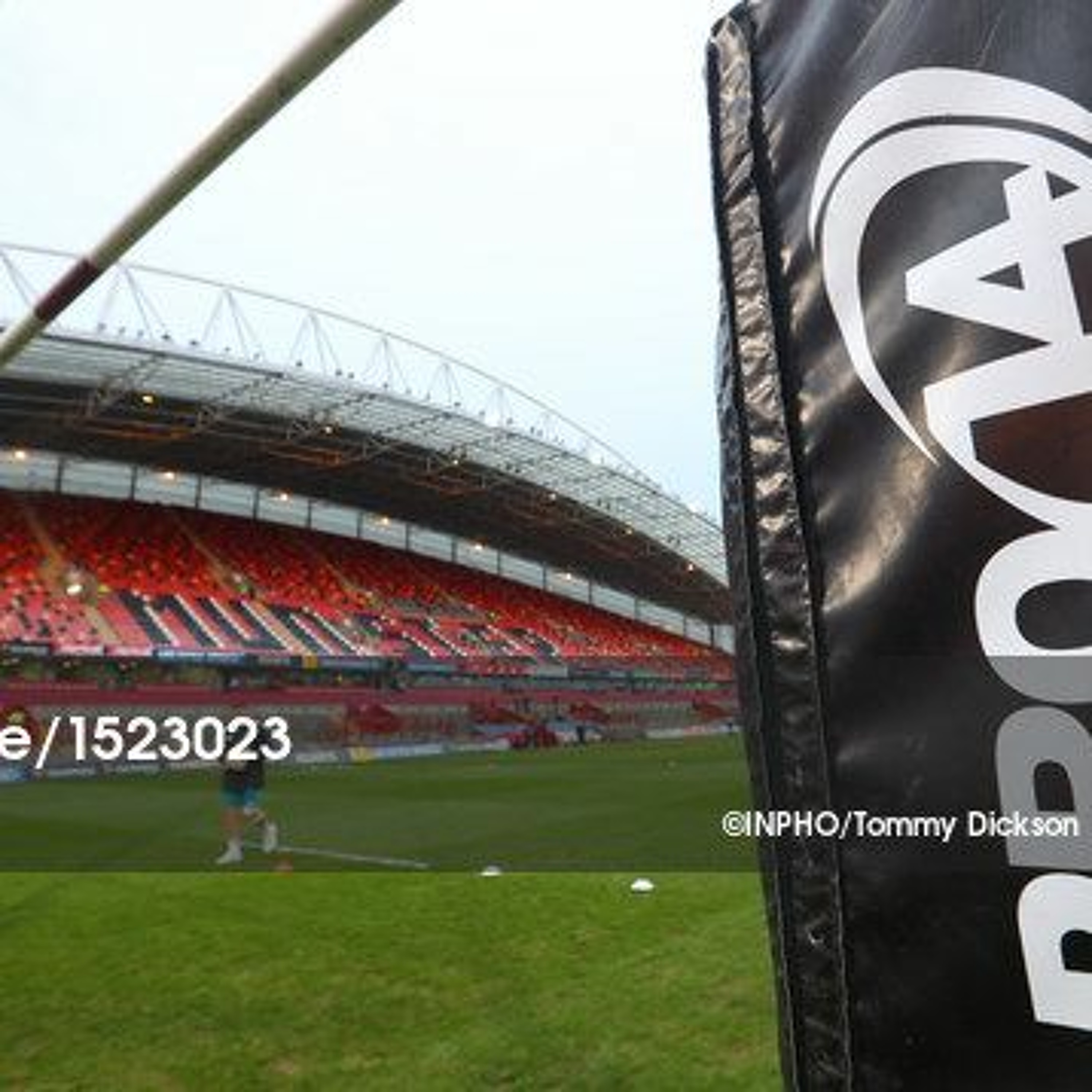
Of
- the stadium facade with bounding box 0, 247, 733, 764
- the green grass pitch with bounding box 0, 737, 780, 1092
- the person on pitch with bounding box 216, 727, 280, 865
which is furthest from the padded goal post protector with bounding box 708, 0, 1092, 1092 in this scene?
the stadium facade with bounding box 0, 247, 733, 764

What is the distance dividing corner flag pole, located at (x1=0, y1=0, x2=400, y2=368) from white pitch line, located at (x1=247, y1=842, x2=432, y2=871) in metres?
7.61

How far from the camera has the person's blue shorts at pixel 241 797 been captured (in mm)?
12086

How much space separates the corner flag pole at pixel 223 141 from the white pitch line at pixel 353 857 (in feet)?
25.0

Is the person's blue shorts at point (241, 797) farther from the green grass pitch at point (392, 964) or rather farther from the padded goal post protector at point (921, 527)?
the padded goal post protector at point (921, 527)

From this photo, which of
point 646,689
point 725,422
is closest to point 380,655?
point 646,689

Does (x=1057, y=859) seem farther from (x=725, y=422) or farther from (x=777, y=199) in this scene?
(x=777, y=199)

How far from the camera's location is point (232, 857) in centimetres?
1150

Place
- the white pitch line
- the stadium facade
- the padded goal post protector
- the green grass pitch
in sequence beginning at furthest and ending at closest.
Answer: the stadium facade
the white pitch line
the green grass pitch
the padded goal post protector

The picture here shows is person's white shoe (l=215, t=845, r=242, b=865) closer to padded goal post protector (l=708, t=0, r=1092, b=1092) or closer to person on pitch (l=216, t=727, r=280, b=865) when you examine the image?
person on pitch (l=216, t=727, r=280, b=865)

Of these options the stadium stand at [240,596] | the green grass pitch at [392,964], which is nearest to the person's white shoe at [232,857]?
the green grass pitch at [392,964]

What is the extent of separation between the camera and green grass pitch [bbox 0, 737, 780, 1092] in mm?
4785

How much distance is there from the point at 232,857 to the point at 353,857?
1.29m

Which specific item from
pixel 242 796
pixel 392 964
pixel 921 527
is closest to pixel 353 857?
pixel 242 796

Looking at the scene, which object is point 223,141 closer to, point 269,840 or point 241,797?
point 241,797
